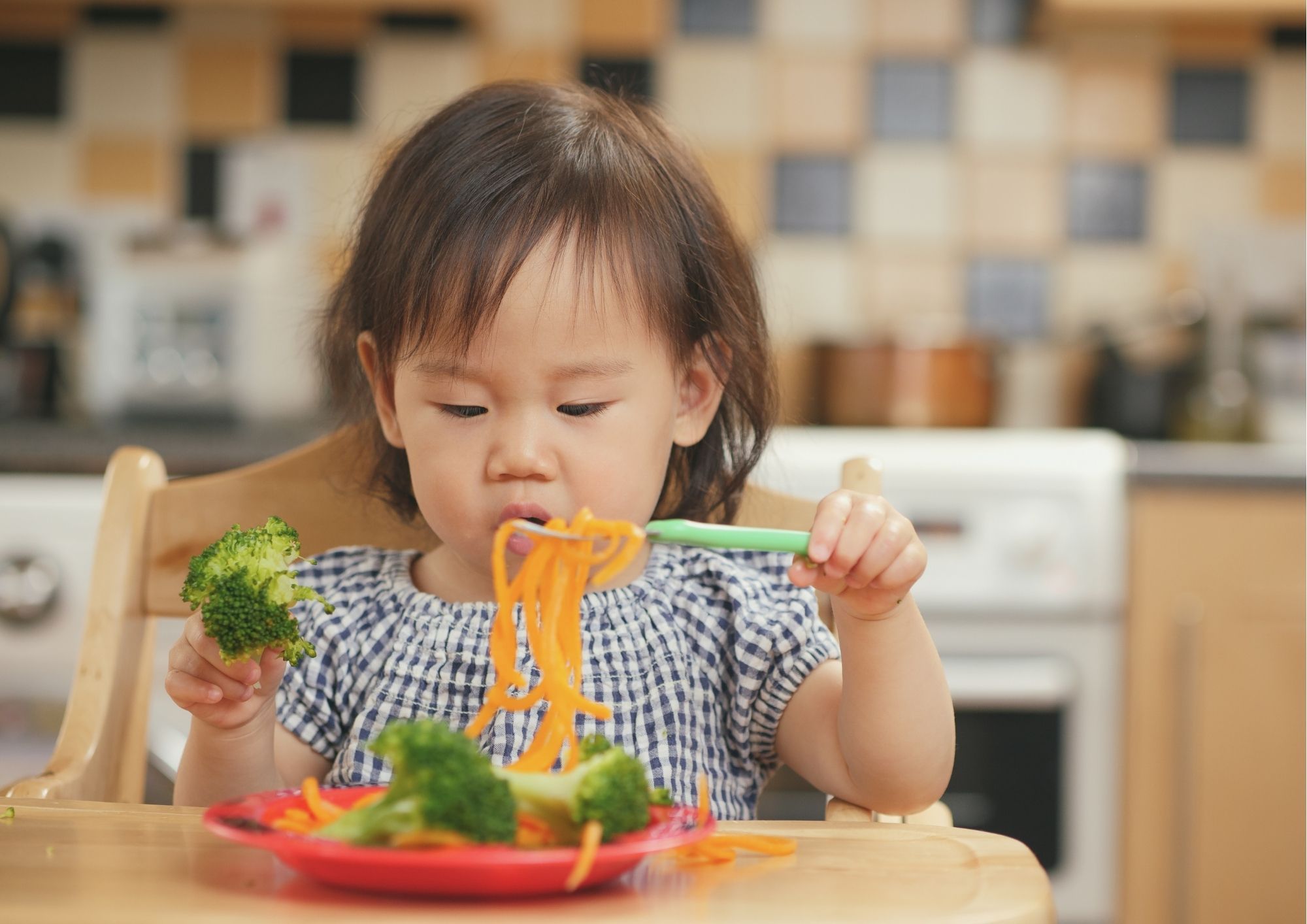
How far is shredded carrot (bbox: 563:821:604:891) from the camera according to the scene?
0.57m

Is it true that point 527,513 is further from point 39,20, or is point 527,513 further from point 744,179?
point 39,20

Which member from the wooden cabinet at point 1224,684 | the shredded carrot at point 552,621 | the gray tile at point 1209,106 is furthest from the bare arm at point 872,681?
the gray tile at point 1209,106

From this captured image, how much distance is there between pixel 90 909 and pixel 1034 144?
2.33m

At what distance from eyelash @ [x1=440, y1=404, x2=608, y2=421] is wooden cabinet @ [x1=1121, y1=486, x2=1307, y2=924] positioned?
1.27 metres

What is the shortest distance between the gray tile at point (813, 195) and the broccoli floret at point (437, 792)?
212 cm

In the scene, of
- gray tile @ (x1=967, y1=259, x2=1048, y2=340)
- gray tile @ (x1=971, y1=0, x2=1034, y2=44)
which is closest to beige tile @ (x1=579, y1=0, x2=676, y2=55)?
gray tile @ (x1=971, y1=0, x2=1034, y2=44)

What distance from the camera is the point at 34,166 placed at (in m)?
2.62

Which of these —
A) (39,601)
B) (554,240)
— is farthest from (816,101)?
(554,240)

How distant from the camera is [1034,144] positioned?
260 cm

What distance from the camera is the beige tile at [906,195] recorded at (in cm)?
261

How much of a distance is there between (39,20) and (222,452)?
119 centimetres

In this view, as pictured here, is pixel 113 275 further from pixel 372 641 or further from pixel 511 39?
pixel 372 641

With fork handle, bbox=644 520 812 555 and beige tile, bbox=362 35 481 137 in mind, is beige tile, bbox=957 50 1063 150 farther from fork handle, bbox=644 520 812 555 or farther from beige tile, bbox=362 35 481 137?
fork handle, bbox=644 520 812 555

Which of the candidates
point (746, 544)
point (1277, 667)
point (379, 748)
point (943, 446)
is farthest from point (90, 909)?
point (1277, 667)
